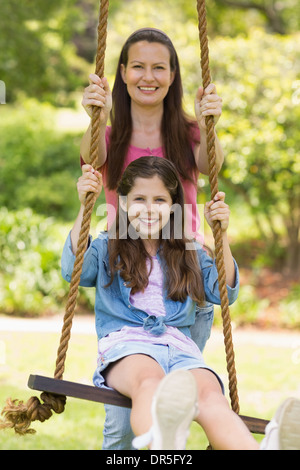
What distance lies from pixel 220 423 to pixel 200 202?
625cm

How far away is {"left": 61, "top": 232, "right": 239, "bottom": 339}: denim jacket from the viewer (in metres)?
2.52

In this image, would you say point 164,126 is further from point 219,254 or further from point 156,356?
point 156,356

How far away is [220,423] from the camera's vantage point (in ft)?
6.75

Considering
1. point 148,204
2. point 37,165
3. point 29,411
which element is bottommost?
point 29,411

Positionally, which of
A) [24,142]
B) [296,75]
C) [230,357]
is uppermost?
[24,142]

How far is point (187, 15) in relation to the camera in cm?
1243

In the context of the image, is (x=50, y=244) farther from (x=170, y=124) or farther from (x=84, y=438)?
(x=170, y=124)

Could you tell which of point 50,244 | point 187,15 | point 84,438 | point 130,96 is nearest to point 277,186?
point 50,244

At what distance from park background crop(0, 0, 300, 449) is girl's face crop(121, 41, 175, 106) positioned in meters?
2.13

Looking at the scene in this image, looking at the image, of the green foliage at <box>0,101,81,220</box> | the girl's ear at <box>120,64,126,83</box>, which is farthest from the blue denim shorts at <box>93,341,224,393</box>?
the green foliage at <box>0,101,81,220</box>

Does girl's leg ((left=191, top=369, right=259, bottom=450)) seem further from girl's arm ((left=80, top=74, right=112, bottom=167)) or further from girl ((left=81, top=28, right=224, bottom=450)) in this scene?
girl's arm ((left=80, top=74, right=112, bottom=167))

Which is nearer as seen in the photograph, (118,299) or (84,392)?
(84,392)

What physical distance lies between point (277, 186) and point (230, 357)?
16.6ft

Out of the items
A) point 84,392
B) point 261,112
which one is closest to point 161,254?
point 84,392
